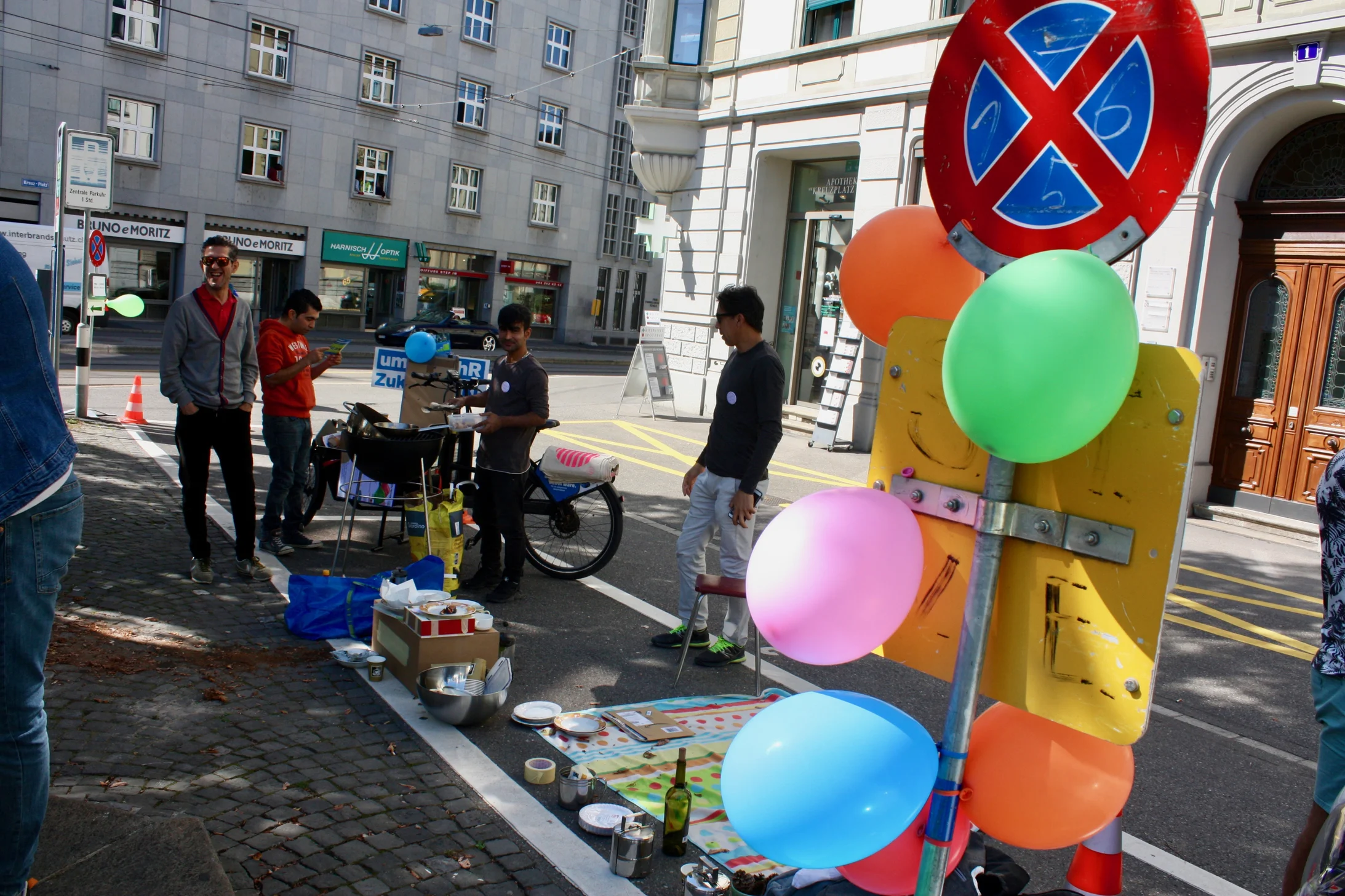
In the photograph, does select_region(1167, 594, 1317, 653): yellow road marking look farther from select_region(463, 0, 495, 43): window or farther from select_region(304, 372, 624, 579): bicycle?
select_region(463, 0, 495, 43): window

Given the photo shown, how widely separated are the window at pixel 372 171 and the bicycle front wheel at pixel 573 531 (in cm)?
3073

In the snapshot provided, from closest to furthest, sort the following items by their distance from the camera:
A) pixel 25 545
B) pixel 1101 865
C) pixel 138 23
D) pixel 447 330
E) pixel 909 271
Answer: pixel 909 271
pixel 25 545
pixel 1101 865
pixel 138 23
pixel 447 330

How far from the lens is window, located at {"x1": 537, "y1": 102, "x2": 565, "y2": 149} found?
40.5 meters

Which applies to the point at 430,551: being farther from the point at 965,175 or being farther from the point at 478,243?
the point at 478,243

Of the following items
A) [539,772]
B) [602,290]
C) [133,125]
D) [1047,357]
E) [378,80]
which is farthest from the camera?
[602,290]

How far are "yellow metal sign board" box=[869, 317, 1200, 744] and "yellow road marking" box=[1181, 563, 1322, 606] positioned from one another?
7653 millimetres

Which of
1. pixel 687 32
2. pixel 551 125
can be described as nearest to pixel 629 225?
pixel 551 125

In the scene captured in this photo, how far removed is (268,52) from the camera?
105ft

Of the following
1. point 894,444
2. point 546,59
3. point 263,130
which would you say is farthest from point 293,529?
point 546,59

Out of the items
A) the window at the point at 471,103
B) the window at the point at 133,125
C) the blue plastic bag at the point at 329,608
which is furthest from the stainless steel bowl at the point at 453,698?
the window at the point at 471,103

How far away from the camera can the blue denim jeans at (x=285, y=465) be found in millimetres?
7098

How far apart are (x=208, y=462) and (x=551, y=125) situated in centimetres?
3727

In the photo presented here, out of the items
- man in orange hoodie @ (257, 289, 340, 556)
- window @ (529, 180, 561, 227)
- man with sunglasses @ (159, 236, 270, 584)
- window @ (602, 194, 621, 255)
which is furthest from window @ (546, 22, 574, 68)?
man with sunglasses @ (159, 236, 270, 584)

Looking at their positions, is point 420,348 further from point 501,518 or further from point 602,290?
point 602,290
